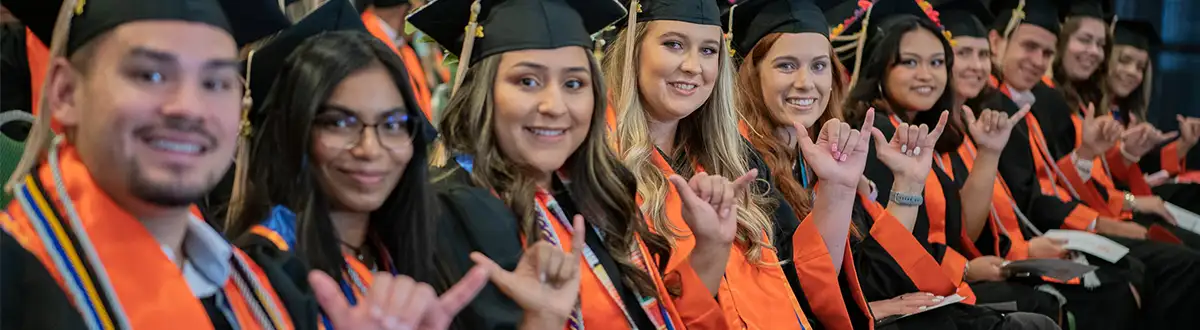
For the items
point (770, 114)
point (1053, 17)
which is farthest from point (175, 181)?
point (1053, 17)

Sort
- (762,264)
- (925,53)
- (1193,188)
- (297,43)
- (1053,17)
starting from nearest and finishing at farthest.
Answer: (297,43) → (762,264) → (925,53) → (1053,17) → (1193,188)

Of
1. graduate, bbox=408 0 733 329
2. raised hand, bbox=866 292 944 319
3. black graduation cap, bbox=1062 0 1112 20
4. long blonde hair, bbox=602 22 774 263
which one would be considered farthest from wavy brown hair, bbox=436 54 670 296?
black graduation cap, bbox=1062 0 1112 20

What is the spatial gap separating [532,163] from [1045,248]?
2713 mm

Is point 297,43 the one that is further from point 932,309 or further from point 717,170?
point 932,309

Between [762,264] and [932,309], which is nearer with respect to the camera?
[762,264]

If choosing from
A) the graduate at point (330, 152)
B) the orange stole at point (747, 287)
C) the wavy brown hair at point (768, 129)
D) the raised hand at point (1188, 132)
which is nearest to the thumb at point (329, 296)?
the graduate at point (330, 152)

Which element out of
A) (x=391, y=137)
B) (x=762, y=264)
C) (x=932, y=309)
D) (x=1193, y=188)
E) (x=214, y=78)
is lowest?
(x=1193, y=188)

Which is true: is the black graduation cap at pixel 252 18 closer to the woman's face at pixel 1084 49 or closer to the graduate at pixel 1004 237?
the graduate at pixel 1004 237

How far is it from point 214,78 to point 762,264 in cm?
162

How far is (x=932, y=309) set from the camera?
137 inches

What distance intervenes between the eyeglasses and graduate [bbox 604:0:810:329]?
3.04ft

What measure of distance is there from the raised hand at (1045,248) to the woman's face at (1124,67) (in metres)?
2.52

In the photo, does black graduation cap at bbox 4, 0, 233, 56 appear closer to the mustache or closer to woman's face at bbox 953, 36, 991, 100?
the mustache

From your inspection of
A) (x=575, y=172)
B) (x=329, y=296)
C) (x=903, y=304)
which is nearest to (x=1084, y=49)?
(x=903, y=304)
